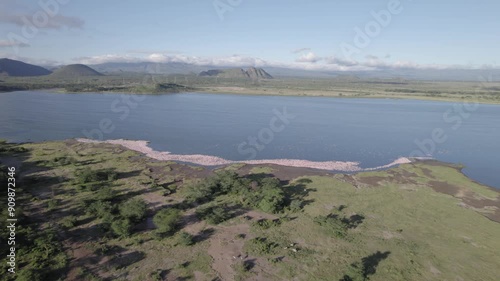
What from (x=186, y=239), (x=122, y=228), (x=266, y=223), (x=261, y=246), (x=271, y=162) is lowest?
(x=261, y=246)

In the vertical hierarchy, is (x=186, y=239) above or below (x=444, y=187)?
above

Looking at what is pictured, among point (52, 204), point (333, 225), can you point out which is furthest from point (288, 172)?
point (52, 204)

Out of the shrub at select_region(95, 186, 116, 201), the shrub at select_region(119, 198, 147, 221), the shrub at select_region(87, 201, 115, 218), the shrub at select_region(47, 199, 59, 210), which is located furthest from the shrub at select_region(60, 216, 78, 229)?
the shrub at select_region(95, 186, 116, 201)

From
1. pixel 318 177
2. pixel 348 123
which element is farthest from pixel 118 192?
pixel 348 123

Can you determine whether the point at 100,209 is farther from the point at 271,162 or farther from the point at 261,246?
the point at 271,162

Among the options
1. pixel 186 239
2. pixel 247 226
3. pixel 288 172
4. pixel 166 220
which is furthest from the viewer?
pixel 288 172

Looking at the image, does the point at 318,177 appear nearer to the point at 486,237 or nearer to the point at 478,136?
the point at 486,237
